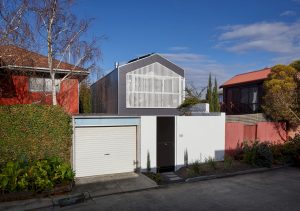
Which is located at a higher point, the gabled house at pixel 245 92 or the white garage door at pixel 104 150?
the gabled house at pixel 245 92

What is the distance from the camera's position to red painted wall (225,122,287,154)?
593 inches

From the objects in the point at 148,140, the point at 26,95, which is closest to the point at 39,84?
the point at 26,95

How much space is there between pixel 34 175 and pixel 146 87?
10433 mm

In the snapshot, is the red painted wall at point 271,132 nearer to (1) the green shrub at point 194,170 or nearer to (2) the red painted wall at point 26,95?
(1) the green shrub at point 194,170

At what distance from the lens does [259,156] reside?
548 inches

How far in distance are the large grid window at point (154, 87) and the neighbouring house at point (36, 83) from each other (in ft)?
11.3

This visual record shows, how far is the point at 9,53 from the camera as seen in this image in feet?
36.2

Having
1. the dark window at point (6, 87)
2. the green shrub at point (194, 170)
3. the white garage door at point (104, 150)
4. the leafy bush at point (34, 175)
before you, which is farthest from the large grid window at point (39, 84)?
the green shrub at point (194, 170)

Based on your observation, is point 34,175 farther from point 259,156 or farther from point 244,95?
point 244,95

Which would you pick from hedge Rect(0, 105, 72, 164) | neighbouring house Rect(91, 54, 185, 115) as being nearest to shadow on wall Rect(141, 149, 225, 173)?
hedge Rect(0, 105, 72, 164)

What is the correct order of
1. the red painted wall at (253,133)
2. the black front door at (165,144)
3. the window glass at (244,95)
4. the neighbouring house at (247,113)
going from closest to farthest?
the black front door at (165,144), the red painted wall at (253,133), the neighbouring house at (247,113), the window glass at (244,95)

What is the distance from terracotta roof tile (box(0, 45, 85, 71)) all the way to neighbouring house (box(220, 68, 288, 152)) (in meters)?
8.93

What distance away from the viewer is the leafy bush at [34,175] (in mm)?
9172

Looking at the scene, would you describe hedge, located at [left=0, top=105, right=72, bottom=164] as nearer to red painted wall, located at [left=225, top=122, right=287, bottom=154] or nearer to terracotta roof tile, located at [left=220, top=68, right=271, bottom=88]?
red painted wall, located at [left=225, top=122, right=287, bottom=154]
